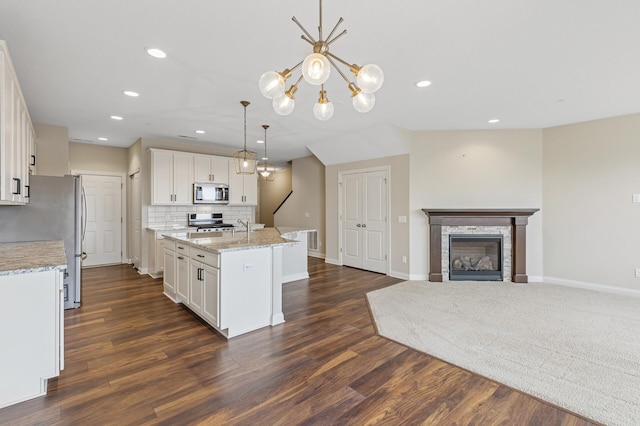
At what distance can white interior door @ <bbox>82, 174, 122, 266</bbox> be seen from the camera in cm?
625

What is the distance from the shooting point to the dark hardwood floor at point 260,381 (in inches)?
A: 73.5

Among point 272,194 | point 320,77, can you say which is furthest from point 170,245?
point 272,194

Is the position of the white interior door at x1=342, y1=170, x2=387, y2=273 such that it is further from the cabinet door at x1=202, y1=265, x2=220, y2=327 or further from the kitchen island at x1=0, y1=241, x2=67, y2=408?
the kitchen island at x1=0, y1=241, x2=67, y2=408

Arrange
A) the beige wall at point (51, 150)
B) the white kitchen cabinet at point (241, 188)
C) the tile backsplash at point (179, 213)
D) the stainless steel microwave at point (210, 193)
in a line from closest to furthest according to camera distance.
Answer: the beige wall at point (51, 150), the tile backsplash at point (179, 213), the stainless steel microwave at point (210, 193), the white kitchen cabinet at point (241, 188)

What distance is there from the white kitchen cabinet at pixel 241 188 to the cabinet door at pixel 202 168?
0.48 meters

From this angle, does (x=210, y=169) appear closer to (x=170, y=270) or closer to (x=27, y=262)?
(x=170, y=270)

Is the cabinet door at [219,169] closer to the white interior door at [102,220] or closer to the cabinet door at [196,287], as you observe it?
the white interior door at [102,220]

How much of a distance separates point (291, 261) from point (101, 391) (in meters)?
3.29

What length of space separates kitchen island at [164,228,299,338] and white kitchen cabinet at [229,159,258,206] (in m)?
3.09

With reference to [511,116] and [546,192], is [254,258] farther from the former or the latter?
[546,192]

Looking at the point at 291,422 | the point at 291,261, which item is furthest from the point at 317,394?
the point at 291,261

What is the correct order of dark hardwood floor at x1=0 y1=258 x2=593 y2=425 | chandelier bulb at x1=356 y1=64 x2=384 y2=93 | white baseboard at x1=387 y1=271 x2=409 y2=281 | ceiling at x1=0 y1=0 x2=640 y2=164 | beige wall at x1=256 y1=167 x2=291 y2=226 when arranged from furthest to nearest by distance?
beige wall at x1=256 y1=167 x2=291 y2=226, white baseboard at x1=387 y1=271 x2=409 y2=281, ceiling at x1=0 y1=0 x2=640 y2=164, dark hardwood floor at x1=0 y1=258 x2=593 y2=425, chandelier bulb at x1=356 y1=64 x2=384 y2=93

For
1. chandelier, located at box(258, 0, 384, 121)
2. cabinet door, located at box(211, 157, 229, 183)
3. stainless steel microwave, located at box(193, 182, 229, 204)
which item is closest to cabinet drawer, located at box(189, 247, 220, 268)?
chandelier, located at box(258, 0, 384, 121)

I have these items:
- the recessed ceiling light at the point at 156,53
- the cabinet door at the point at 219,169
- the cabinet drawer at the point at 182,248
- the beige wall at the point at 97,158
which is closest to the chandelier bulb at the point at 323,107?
the recessed ceiling light at the point at 156,53
